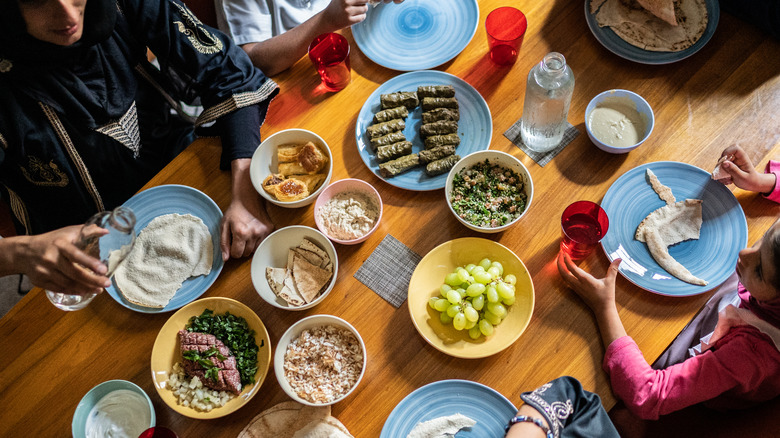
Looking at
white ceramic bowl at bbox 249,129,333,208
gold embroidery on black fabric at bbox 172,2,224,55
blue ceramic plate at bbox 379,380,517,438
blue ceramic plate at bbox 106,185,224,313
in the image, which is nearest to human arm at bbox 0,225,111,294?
blue ceramic plate at bbox 106,185,224,313

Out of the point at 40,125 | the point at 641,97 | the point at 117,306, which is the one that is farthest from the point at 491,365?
the point at 40,125

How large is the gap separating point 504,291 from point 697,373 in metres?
0.54

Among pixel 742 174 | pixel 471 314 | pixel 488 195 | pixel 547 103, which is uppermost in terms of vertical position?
pixel 547 103

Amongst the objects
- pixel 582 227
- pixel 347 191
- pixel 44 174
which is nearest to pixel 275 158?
pixel 347 191

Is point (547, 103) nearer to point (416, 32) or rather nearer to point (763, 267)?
point (416, 32)

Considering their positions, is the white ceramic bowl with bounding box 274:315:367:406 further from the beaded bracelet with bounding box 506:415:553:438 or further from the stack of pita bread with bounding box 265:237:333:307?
the beaded bracelet with bounding box 506:415:553:438

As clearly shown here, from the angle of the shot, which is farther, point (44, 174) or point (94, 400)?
point (44, 174)

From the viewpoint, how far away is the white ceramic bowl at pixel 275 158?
166 centimetres

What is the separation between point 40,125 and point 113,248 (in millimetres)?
598

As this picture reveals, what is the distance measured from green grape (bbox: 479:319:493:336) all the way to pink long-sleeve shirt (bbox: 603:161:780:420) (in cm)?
32

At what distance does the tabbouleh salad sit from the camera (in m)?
1.61

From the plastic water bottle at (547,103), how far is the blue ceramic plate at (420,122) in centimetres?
13

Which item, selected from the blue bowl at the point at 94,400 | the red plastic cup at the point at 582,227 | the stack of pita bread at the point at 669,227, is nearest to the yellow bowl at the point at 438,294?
the red plastic cup at the point at 582,227

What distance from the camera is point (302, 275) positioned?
5.19 feet
